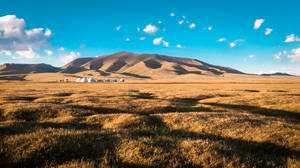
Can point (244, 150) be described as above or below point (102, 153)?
below

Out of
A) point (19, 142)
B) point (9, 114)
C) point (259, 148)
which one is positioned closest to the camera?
point (19, 142)

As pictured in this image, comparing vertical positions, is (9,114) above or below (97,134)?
below

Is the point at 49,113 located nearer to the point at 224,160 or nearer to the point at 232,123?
the point at 224,160

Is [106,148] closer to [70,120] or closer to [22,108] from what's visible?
[70,120]

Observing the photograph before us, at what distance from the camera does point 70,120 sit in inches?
436

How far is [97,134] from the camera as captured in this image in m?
6.68

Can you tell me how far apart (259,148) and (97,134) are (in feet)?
25.7

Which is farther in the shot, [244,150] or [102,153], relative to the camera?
[244,150]

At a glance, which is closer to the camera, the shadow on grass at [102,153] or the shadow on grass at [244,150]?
the shadow on grass at [102,153]

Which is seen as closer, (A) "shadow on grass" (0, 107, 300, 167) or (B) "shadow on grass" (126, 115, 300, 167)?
(A) "shadow on grass" (0, 107, 300, 167)

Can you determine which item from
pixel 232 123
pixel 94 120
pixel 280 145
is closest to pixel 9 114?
pixel 94 120

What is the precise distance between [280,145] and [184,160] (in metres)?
5.78

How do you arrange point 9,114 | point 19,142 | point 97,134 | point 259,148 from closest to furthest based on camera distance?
point 19,142 → point 97,134 → point 259,148 → point 9,114

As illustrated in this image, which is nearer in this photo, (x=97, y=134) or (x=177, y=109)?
(x=97, y=134)
